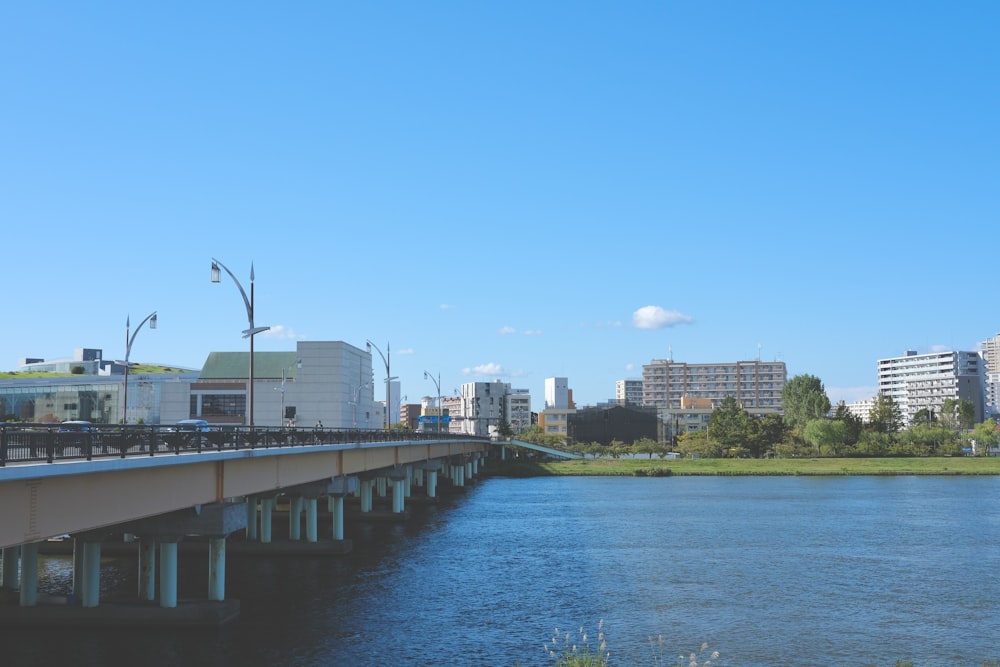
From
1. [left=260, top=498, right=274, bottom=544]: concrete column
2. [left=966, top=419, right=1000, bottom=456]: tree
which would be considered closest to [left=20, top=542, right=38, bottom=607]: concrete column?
[left=260, top=498, right=274, bottom=544]: concrete column

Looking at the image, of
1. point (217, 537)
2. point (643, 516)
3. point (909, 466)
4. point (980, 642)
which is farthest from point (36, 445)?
point (909, 466)

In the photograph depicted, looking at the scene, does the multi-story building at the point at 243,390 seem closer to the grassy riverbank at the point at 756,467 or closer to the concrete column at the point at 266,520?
the grassy riverbank at the point at 756,467

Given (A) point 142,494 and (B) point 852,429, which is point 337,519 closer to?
(A) point 142,494

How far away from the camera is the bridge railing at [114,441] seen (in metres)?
24.0

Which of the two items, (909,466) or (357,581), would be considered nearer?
(357,581)

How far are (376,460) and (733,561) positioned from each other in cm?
2844

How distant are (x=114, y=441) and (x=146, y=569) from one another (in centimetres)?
1064

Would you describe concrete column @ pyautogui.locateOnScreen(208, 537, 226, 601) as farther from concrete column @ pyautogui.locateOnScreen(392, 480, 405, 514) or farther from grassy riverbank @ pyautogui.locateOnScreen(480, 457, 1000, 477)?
grassy riverbank @ pyautogui.locateOnScreen(480, 457, 1000, 477)

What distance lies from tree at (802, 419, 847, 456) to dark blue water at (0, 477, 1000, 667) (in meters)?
85.5

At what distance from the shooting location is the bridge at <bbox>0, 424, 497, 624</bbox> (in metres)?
24.1

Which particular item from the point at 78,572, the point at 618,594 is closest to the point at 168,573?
the point at 78,572

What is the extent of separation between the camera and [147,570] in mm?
37250

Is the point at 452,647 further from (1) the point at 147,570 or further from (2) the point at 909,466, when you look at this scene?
(2) the point at 909,466

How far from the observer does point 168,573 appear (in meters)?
35.7
